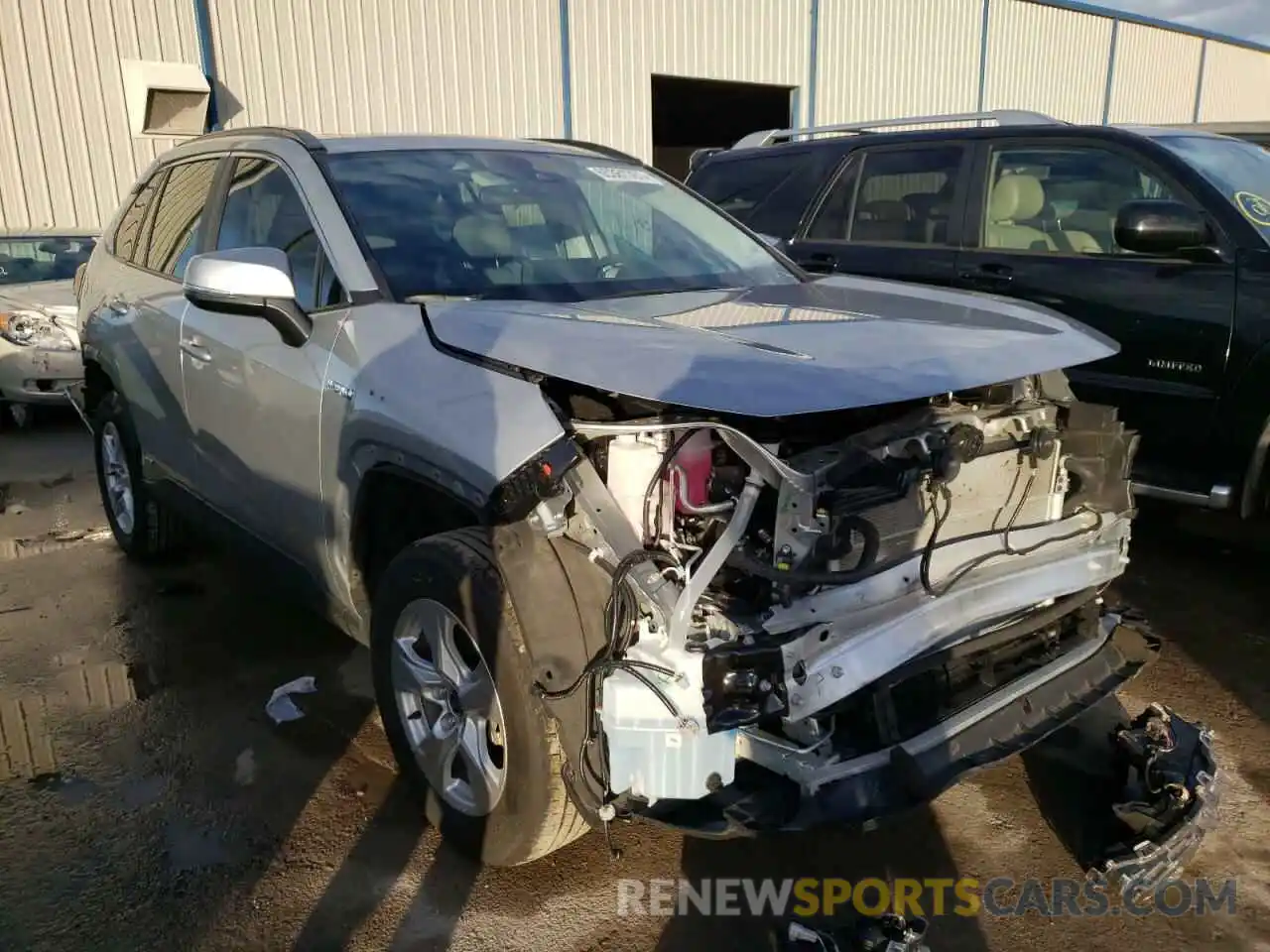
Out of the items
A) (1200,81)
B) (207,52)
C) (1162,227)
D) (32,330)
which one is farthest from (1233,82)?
(32,330)

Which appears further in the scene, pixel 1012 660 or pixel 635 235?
pixel 635 235

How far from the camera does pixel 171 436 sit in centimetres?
411

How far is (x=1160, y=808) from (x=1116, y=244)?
2.90 meters

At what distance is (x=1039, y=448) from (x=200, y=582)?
3978mm

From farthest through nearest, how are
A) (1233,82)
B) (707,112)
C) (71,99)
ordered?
(1233,82), (707,112), (71,99)

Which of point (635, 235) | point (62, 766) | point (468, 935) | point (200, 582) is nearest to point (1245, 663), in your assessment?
point (635, 235)

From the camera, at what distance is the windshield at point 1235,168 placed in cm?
434

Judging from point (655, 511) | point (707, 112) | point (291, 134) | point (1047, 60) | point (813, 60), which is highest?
point (1047, 60)

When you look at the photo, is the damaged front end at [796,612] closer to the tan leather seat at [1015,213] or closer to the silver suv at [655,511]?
the silver suv at [655,511]

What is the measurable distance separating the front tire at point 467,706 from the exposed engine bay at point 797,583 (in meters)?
0.14

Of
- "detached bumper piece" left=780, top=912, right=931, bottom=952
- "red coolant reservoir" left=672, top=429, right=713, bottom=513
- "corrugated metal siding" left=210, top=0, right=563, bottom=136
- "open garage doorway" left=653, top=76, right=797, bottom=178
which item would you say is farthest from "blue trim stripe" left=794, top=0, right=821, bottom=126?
"detached bumper piece" left=780, top=912, right=931, bottom=952

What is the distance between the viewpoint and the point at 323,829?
2.91m

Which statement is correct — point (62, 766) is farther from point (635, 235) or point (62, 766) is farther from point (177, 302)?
point (635, 235)

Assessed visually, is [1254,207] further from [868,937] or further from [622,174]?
[868,937]
